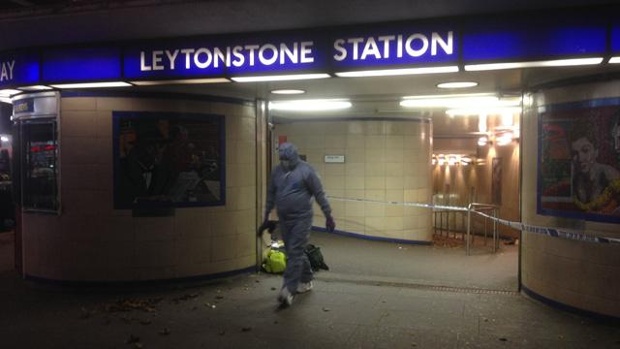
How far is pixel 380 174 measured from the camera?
11.1m

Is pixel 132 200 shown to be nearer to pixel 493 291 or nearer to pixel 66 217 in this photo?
pixel 66 217

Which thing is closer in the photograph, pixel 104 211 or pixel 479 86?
pixel 104 211

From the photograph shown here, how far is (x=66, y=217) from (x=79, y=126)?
114 cm

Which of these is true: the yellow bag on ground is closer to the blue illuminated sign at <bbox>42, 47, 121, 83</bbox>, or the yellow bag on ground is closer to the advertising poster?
the blue illuminated sign at <bbox>42, 47, 121, 83</bbox>

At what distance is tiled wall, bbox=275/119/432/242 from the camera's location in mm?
11117

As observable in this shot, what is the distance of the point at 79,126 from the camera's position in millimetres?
6688

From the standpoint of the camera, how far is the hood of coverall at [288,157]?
6184 millimetres

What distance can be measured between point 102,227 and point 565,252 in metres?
5.33

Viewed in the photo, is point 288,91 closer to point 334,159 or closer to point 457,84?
point 457,84

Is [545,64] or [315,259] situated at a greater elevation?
[545,64]

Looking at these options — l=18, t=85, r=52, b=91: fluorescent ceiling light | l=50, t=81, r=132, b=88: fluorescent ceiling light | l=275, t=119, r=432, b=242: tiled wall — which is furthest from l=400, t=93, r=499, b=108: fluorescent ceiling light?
l=18, t=85, r=52, b=91: fluorescent ceiling light

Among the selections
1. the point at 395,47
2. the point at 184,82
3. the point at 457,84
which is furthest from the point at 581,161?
the point at 184,82

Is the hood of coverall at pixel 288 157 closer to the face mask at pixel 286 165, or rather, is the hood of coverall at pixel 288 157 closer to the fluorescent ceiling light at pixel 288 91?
the face mask at pixel 286 165

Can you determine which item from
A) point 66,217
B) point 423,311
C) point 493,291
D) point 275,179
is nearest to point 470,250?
point 493,291
